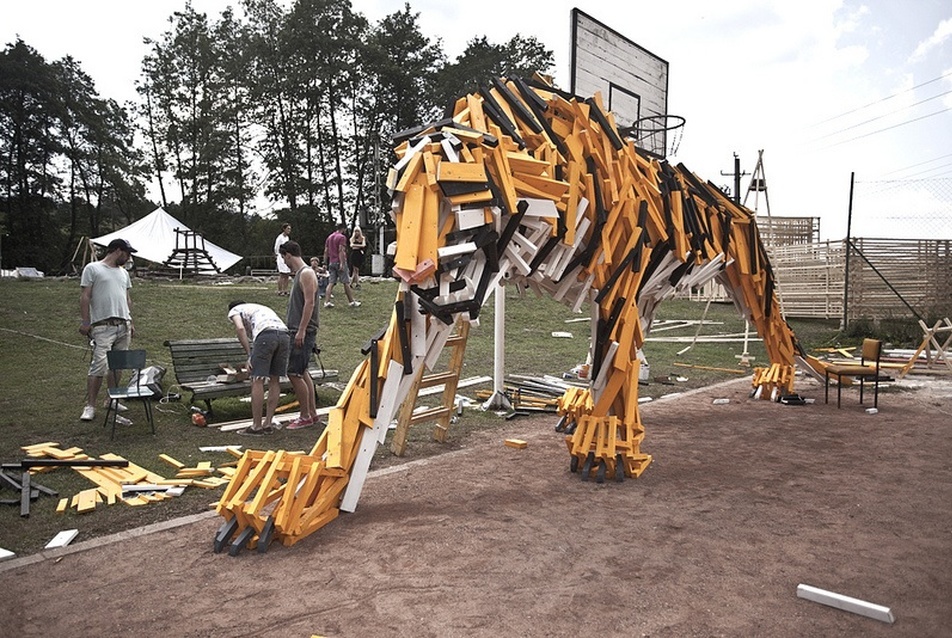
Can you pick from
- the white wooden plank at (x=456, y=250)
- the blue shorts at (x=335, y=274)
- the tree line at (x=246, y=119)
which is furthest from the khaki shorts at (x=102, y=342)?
the tree line at (x=246, y=119)

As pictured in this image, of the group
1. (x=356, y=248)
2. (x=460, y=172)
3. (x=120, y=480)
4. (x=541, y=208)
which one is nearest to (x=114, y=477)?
(x=120, y=480)

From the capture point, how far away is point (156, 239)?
24891 millimetres

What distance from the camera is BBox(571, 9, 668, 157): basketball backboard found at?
772 cm

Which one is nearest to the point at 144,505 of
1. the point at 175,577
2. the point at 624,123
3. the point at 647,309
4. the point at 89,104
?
the point at 175,577

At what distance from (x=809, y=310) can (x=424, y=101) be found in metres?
23.7

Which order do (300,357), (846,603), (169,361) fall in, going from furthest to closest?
(169,361) < (300,357) < (846,603)

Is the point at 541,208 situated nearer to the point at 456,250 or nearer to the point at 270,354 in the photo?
the point at 456,250

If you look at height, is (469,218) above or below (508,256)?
above

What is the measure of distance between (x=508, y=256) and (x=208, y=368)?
5.04 metres

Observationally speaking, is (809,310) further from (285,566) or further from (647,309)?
(285,566)

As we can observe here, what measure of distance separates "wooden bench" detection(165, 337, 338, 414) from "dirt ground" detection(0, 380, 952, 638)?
8.98 feet

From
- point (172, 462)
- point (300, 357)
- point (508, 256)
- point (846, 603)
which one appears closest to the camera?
point (846, 603)

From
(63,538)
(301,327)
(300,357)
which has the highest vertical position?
(301,327)

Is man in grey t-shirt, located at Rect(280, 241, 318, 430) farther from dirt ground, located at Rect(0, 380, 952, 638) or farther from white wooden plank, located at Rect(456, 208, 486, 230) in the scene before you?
white wooden plank, located at Rect(456, 208, 486, 230)
